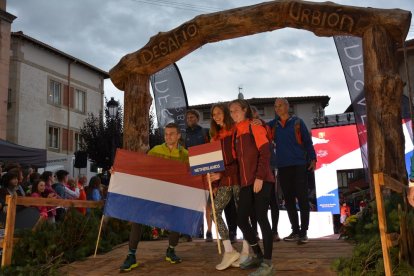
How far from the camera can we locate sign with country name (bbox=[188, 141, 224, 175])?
17.7 ft

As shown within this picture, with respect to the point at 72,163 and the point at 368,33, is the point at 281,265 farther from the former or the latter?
the point at 72,163

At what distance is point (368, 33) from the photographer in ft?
21.9

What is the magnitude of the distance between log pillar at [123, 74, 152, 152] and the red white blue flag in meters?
1.94

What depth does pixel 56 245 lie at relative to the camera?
6.29 metres

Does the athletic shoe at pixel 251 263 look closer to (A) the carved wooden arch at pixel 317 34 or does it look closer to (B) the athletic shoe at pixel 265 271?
(B) the athletic shoe at pixel 265 271

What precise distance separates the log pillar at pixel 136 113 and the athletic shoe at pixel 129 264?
2.83m

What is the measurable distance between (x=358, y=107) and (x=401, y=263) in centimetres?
358

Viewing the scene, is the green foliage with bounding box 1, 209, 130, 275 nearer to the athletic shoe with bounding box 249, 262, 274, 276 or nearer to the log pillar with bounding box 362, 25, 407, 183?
the athletic shoe with bounding box 249, 262, 274, 276

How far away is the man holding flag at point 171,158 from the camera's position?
5.62 m

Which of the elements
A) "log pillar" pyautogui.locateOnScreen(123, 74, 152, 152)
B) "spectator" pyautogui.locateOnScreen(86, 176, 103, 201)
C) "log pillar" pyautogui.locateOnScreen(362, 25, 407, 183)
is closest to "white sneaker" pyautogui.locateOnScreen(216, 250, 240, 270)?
"log pillar" pyautogui.locateOnScreen(362, 25, 407, 183)

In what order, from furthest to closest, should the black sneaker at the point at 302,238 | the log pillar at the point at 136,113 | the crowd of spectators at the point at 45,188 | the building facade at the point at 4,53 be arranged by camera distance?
the building facade at the point at 4,53
the log pillar at the point at 136,113
the crowd of spectators at the point at 45,188
the black sneaker at the point at 302,238

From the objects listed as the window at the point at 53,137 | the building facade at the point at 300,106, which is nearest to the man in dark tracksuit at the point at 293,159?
the window at the point at 53,137

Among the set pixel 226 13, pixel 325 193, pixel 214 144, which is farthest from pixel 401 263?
pixel 325 193

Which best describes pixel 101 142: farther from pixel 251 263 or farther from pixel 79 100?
pixel 251 263
